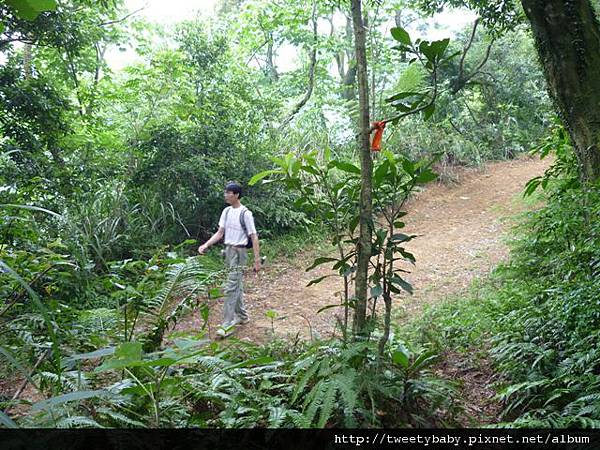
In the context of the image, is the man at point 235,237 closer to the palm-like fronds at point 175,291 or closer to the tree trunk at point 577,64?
the palm-like fronds at point 175,291

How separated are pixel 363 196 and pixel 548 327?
1.49 m

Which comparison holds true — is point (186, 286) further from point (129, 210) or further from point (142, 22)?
point (142, 22)

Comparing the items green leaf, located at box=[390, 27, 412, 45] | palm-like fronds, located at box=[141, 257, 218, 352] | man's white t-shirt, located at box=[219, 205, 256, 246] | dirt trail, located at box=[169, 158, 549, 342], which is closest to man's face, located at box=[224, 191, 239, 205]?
man's white t-shirt, located at box=[219, 205, 256, 246]

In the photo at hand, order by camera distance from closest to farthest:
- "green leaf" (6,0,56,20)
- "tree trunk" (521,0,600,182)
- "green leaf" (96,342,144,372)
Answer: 1. "green leaf" (6,0,56,20)
2. "green leaf" (96,342,144,372)
3. "tree trunk" (521,0,600,182)

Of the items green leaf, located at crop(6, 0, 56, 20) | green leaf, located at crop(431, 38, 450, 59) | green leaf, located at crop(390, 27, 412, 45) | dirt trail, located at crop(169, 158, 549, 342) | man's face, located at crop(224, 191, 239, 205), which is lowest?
dirt trail, located at crop(169, 158, 549, 342)

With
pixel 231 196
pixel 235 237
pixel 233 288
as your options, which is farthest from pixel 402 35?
pixel 233 288

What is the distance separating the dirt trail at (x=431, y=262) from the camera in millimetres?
5812

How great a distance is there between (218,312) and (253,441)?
4199 mm

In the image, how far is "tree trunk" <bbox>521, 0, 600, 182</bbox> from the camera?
13.2 ft

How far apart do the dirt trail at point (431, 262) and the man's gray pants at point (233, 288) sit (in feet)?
0.61

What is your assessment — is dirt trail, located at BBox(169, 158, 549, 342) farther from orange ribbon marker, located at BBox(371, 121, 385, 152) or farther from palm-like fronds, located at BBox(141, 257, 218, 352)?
orange ribbon marker, located at BBox(371, 121, 385, 152)

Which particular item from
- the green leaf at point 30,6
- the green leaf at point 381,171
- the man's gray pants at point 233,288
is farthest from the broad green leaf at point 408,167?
the man's gray pants at point 233,288

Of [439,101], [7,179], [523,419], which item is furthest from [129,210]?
[439,101]

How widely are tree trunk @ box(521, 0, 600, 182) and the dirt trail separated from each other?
2.13 meters
